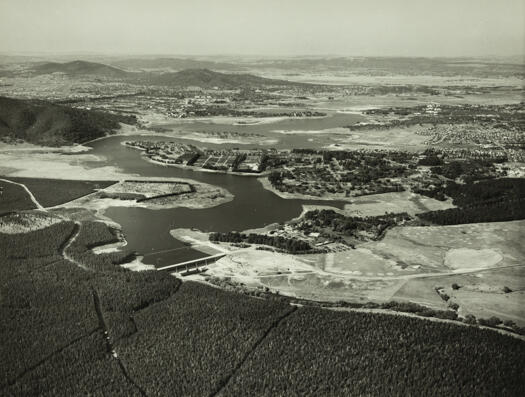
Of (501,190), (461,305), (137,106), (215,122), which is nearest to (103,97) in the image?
(137,106)

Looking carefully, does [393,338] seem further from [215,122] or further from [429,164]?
[215,122]

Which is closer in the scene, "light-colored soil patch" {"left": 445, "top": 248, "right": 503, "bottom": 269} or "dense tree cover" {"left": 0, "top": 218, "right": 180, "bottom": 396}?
"dense tree cover" {"left": 0, "top": 218, "right": 180, "bottom": 396}

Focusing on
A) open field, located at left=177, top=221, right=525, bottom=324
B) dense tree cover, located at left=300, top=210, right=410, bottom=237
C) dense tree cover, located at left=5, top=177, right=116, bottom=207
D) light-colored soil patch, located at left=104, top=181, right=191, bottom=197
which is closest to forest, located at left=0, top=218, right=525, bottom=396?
open field, located at left=177, top=221, right=525, bottom=324

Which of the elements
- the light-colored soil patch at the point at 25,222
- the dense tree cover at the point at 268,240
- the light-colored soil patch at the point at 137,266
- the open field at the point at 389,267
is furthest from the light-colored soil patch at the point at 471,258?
the light-colored soil patch at the point at 25,222

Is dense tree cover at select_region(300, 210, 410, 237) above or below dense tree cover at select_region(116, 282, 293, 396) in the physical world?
above

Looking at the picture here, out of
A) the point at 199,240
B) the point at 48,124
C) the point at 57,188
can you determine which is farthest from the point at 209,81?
the point at 199,240

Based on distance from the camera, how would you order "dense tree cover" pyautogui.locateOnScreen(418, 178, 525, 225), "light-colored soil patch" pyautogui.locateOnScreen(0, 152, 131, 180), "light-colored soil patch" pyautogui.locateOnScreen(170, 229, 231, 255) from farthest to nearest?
"light-colored soil patch" pyautogui.locateOnScreen(0, 152, 131, 180) < "dense tree cover" pyautogui.locateOnScreen(418, 178, 525, 225) < "light-colored soil patch" pyautogui.locateOnScreen(170, 229, 231, 255)

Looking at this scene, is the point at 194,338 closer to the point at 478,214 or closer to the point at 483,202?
the point at 478,214

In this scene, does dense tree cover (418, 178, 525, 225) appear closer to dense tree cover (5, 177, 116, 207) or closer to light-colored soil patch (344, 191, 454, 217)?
light-colored soil patch (344, 191, 454, 217)
